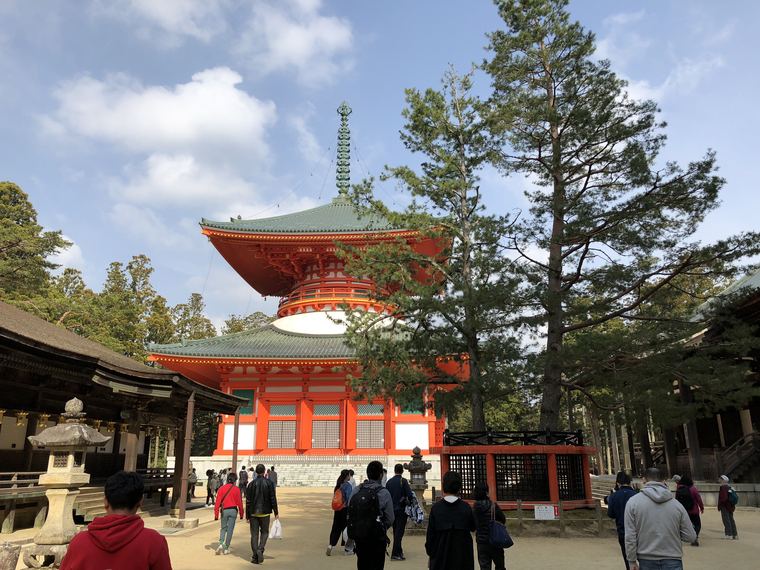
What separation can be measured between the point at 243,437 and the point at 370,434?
6.06 metres

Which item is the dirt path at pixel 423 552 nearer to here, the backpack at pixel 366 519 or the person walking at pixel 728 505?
the person walking at pixel 728 505

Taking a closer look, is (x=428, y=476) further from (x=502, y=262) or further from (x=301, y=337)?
(x=502, y=262)

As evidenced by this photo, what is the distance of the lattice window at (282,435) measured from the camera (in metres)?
26.5

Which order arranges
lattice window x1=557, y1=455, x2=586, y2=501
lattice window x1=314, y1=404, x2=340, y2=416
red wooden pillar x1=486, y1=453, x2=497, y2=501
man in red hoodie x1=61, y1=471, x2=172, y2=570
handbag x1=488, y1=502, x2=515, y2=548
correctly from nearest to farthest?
man in red hoodie x1=61, y1=471, x2=172, y2=570
handbag x1=488, y1=502, x2=515, y2=548
red wooden pillar x1=486, y1=453, x2=497, y2=501
lattice window x1=557, y1=455, x2=586, y2=501
lattice window x1=314, y1=404, x2=340, y2=416

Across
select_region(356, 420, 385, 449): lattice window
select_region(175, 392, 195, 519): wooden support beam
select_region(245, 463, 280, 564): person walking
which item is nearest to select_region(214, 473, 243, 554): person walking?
select_region(245, 463, 280, 564): person walking

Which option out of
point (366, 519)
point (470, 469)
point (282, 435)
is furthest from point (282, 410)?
point (366, 519)

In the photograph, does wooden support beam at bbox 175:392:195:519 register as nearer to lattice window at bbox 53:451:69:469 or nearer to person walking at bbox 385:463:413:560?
lattice window at bbox 53:451:69:469

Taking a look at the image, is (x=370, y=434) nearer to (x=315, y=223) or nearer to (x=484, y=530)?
(x=315, y=223)

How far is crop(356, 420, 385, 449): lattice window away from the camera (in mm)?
26016

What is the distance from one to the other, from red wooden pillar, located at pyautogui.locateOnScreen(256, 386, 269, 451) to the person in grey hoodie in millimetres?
23245

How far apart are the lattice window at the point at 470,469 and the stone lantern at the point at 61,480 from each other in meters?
7.89

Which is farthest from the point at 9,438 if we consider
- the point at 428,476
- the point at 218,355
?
the point at 428,476

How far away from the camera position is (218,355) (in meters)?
25.6

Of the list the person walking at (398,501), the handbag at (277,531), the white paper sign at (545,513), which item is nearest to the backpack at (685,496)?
the white paper sign at (545,513)
